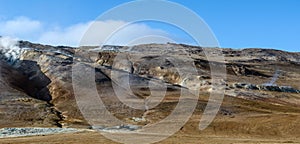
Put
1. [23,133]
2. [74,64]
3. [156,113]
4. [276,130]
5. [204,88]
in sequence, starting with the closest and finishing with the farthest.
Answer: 1. [23,133]
2. [276,130]
3. [156,113]
4. [74,64]
5. [204,88]

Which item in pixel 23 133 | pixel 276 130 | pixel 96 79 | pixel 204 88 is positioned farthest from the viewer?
pixel 204 88

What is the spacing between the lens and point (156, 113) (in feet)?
417

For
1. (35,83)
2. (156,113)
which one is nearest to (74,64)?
(35,83)

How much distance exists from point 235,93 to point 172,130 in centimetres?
10165

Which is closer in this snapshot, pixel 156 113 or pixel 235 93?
pixel 156 113

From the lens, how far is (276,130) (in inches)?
3814

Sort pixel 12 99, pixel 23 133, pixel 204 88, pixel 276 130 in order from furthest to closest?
pixel 204 88, pixel 12 99, pixel 276 130, pixel 23 133

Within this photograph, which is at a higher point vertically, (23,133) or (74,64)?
(74,64)

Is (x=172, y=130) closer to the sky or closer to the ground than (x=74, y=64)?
closer to the ground

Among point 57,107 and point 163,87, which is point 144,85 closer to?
point 163,87

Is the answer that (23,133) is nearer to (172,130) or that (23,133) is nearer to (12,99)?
(172,130)

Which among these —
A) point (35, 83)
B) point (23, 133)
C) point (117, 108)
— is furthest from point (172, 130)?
point (35, 83)

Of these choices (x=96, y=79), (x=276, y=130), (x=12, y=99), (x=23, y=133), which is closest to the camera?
(x=23, y=133)

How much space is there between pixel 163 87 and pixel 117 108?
4432 centimetres
